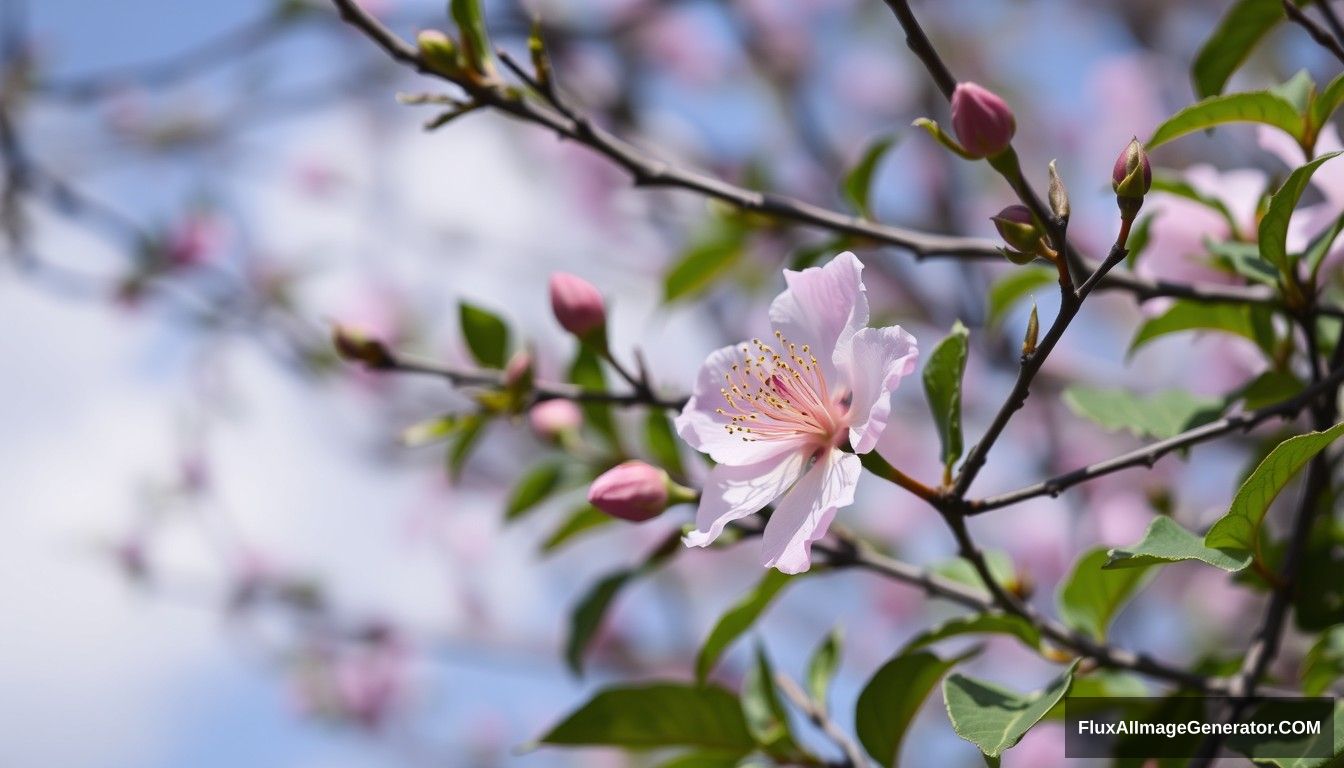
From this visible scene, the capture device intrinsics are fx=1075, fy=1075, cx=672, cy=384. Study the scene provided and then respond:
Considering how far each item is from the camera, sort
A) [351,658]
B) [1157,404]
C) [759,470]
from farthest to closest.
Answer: [351,658], [1157,404], [759,470]

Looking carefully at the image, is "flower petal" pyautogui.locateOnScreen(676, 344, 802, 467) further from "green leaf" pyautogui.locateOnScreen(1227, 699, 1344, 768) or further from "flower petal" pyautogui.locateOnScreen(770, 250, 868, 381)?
"green leaf" pyautogui.locateOnScreen(1227, 699, 1344, 768)

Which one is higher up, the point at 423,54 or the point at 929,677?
the point at 423,54

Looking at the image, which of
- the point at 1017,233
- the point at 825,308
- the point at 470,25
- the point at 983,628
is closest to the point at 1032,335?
the point at 1017,233

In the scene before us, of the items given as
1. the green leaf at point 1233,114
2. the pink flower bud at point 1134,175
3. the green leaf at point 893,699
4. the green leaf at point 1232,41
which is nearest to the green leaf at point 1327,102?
the green leaf at point 1233,114

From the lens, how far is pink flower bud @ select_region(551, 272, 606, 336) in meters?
0.87

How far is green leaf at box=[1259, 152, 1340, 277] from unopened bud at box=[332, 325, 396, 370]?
0.68 m

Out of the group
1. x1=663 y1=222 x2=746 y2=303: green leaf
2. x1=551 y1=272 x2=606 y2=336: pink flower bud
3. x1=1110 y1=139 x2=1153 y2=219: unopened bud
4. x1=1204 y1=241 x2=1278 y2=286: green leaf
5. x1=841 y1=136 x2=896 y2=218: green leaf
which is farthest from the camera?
x1=663 y1=222 x2=746 y2=303: green leaf

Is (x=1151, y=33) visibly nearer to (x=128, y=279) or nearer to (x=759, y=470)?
(x=759, y=470)

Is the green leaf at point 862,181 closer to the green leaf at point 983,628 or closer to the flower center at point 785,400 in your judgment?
the flower center at point 785,400

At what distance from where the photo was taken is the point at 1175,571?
318cm

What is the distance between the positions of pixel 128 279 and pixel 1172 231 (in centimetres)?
250

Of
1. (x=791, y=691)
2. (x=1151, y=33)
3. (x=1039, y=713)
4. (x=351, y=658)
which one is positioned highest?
(x=1151, y=33)

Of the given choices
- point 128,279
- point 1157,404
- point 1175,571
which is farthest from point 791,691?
point 1175,571

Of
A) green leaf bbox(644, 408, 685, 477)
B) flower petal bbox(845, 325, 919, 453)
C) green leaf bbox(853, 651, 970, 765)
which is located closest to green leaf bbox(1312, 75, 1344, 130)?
flower petal bbox(845, 325, 919, 453)
